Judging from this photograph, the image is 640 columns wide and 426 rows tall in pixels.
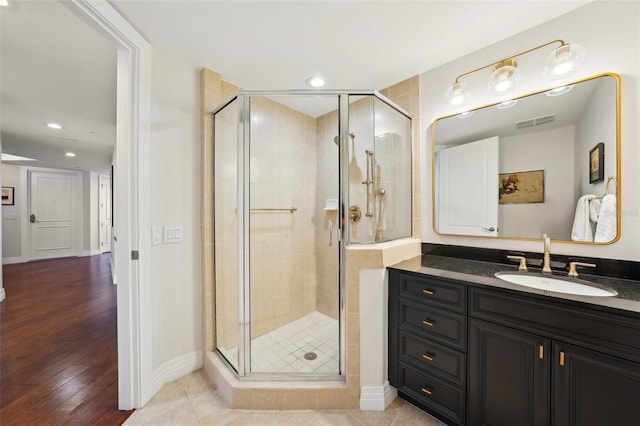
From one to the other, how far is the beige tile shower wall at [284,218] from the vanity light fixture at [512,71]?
130cm

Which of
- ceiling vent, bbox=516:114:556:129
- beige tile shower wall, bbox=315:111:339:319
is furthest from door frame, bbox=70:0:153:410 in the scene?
ceiling vent, bbox=516:114:556:129

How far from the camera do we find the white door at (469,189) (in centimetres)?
167

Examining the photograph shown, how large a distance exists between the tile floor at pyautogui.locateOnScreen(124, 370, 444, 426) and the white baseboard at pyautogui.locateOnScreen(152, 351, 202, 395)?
0.10 metres

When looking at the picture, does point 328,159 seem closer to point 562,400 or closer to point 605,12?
point 605,12

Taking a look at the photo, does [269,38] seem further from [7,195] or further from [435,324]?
[7,195]

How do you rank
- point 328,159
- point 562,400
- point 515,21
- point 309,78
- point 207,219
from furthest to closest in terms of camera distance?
point 328,159 < point 309,78 < point 207,219 < point 515,21 < point 562,400

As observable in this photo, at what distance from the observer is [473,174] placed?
1.75 m

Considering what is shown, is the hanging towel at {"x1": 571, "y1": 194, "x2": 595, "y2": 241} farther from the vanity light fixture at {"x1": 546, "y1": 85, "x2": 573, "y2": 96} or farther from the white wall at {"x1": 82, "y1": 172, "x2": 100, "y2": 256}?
the white wall at {"x1": 82, "y1": 172, "x2": 100, "y2": 256}

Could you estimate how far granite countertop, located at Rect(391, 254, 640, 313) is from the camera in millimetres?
965

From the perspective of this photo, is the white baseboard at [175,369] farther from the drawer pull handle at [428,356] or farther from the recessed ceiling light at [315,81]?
the recessed ceiling light at [315,81]

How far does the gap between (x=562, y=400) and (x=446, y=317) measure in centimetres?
49

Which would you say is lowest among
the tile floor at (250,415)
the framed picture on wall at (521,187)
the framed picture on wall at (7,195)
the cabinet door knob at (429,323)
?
the tile floor at (250,415)

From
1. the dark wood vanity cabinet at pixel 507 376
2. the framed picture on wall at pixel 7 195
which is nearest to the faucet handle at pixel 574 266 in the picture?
the dark wood vanity cabinet at pixel 507 376

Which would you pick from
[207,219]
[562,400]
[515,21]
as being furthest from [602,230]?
[207,219]
